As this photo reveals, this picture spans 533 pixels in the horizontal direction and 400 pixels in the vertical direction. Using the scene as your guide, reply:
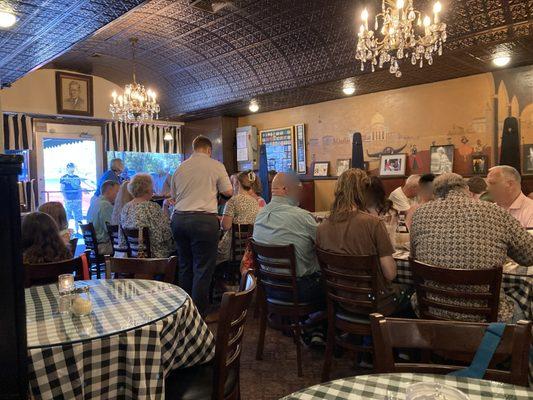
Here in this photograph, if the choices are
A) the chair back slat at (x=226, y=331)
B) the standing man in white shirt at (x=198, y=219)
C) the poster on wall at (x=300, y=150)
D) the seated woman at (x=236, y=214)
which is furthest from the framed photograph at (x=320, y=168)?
the chair back slat at (x=226, y=331)

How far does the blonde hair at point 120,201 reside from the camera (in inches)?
195

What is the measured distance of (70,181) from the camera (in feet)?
27.4

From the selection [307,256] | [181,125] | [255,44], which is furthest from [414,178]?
[181,125]

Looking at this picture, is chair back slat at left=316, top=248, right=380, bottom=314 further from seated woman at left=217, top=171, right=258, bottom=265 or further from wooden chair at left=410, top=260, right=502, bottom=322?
seated woman at left=217, top=171, right=258, bottom=265

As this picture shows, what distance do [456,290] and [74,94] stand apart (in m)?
7.81

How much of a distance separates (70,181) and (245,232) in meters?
5.26

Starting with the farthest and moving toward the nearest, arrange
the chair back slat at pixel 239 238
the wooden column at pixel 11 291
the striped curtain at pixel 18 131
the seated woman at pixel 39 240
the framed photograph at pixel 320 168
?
the framed photograph at pixel 320 168 < the striped curtain at pixel 18 131 < the chair back slat at pixel 239 238 < the seated woman at pixel 39 240 < the wooden column at pixel 11 291

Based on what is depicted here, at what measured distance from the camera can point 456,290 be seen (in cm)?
233

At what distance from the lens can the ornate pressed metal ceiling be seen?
464 centimetres

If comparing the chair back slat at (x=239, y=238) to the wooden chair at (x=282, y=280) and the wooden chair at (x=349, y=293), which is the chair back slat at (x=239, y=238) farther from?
the wooden chair at (x=349, y=293)

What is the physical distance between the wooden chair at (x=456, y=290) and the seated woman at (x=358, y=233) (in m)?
0.28

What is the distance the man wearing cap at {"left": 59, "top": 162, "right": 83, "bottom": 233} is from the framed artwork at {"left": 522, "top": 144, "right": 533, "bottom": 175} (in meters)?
7.59

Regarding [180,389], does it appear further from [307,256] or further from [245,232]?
[245,232]

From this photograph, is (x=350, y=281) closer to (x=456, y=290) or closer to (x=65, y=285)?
(x=456, y=290)
